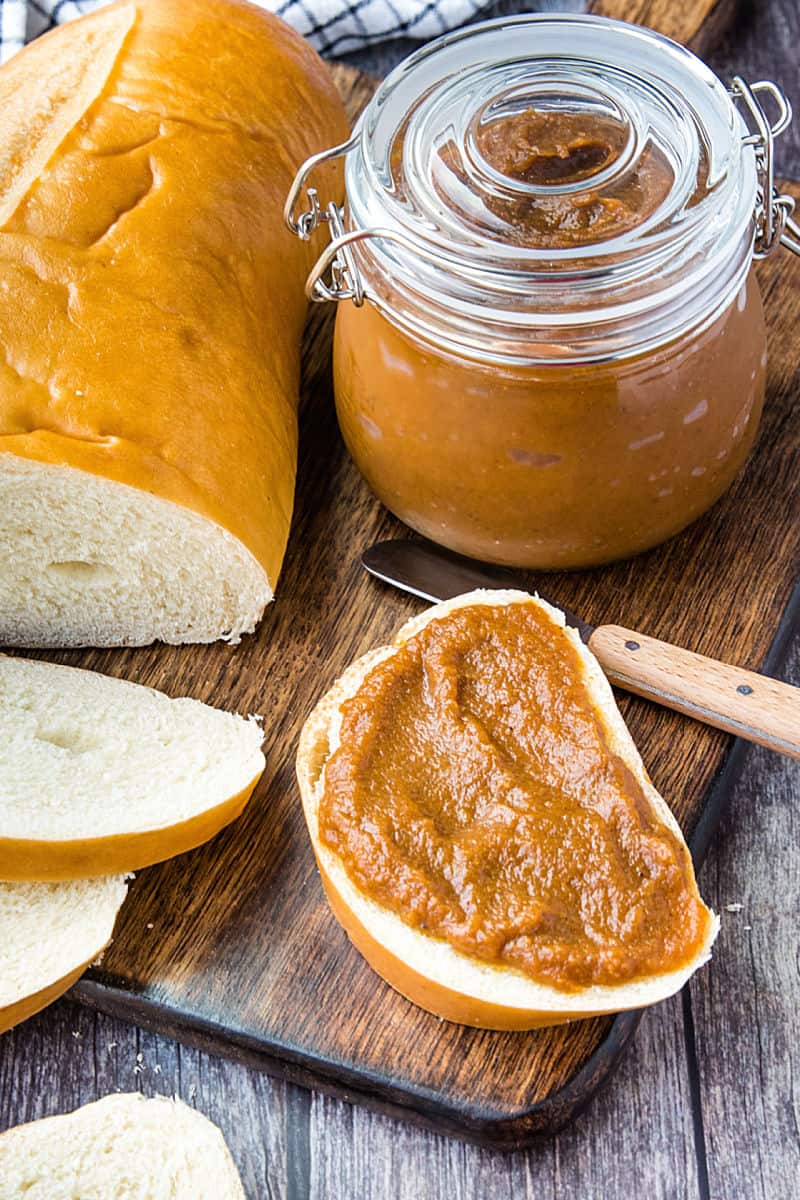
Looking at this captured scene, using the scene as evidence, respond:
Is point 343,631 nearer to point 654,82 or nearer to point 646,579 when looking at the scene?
point 646,579

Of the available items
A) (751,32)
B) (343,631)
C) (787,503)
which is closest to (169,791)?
(343,631)

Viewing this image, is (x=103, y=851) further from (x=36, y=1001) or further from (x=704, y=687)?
(x=704, y=687)

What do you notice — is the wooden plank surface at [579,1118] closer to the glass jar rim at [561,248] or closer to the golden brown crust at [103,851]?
the golden brown crust at [103,851]

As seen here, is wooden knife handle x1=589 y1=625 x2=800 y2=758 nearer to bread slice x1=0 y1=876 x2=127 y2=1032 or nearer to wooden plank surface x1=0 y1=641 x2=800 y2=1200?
wooden plank surface x1=0 y1=641 x2=800 y2=1200

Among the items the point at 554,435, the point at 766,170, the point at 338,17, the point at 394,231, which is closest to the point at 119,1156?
the point at 554,435

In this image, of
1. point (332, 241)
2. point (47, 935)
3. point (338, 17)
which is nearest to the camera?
point (47, 935)

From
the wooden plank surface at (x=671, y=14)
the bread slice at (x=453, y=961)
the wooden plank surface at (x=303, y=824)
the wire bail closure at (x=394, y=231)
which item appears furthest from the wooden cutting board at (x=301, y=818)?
the wooden plank surface at (x=671, y=14)
